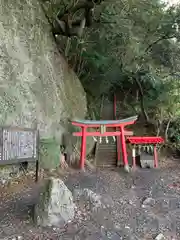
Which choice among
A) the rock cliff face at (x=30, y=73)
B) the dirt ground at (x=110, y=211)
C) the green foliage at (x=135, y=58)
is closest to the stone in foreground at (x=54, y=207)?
the dirt ground at (x=110, y=211)

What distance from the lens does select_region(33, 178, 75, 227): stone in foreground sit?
A: 3537 mm

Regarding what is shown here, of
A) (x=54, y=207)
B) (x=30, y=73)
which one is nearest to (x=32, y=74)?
(x=30, y=73)

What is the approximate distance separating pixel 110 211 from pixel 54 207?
1259 millimetres

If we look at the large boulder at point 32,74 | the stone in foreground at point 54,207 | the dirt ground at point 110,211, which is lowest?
the dirt ground at point 110,211

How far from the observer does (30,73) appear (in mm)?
6637

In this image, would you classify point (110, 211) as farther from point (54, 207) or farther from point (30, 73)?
point (30, 73)

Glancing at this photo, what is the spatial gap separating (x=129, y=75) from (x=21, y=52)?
598 cm

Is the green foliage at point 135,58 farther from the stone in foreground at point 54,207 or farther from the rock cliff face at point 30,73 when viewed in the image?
the stone in foreground at point 54,207

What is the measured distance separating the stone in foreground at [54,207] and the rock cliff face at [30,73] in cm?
259

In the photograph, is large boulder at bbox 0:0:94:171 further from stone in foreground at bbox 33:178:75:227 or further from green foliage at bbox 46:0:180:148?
stone in foreground at bbox 33:178:75:227

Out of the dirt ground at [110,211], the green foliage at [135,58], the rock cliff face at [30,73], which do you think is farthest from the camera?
the green foliage at [135,58]

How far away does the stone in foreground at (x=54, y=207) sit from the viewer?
3.54m

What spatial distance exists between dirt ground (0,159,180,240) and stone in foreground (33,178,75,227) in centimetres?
11

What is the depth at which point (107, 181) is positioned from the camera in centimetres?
654
